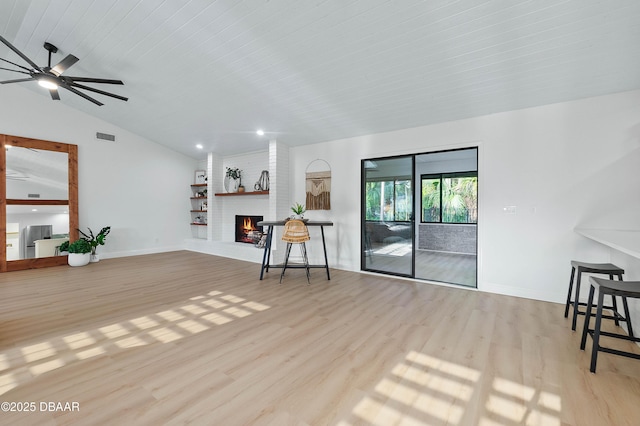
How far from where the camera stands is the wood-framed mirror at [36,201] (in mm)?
4922

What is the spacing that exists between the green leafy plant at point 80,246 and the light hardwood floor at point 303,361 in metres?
1.78

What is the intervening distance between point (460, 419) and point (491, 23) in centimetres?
303

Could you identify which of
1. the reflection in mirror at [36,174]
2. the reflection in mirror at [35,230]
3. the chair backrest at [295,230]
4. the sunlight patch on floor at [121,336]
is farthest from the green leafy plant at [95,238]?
the chair backrest at [295,230]

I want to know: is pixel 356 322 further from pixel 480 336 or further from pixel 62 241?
pixel 62 241

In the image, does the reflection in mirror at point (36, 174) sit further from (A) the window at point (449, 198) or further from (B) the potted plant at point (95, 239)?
(A) the window at point (449, 198)

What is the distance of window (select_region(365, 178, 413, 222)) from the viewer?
183 inches

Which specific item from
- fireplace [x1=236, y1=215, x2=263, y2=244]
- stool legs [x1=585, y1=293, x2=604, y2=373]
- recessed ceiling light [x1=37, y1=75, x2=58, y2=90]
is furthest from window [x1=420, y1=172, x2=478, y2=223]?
recessed ceiling light [x1=37, y1=75, x2=58, y2=90]

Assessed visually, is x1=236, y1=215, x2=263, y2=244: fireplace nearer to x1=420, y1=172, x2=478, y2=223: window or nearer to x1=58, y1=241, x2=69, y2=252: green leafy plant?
x1=58, y1=241, x2=69, y2=252: green leafy plant

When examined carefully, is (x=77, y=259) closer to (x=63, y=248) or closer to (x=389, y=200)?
(x=63, y=248)

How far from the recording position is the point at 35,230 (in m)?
5.21

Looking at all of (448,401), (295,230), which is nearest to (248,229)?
(295,230)

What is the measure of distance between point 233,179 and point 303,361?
5.91 m

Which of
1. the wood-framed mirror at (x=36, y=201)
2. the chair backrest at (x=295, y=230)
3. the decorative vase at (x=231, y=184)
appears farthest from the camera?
the decorative vase at (x=231, y=184)

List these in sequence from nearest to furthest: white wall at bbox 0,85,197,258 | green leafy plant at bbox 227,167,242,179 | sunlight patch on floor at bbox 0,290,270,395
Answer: sunlight patch on floor at bbox 0,290,270,395
white wall at bbox 0,85,197,258
green leafy plant at bbox 227,167,242,179
